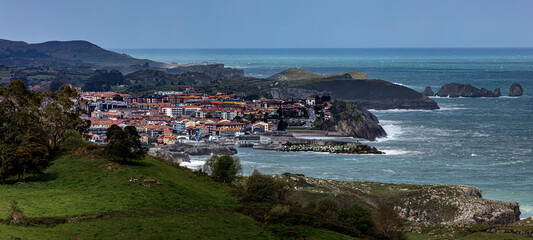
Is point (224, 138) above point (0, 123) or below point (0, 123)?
below

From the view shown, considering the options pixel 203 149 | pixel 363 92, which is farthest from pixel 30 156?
pixel 363 92

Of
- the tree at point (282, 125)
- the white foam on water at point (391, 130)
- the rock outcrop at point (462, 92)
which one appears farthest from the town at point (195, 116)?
the rock outcrop at point (462, 92)

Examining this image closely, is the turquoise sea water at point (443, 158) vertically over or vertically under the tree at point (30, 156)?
under

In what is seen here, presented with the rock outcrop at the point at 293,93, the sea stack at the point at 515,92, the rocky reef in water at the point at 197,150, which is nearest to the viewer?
the rocky reef in water at the point at 197,150

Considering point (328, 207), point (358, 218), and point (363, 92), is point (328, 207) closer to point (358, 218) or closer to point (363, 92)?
point (358, 218)

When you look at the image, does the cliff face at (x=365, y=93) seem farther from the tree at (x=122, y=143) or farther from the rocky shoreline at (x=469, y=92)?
the tree at (x=122, y=143)

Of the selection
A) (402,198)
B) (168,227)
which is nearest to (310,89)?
(402,198)

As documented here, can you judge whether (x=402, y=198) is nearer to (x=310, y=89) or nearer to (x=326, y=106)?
(x=326, y=106)
